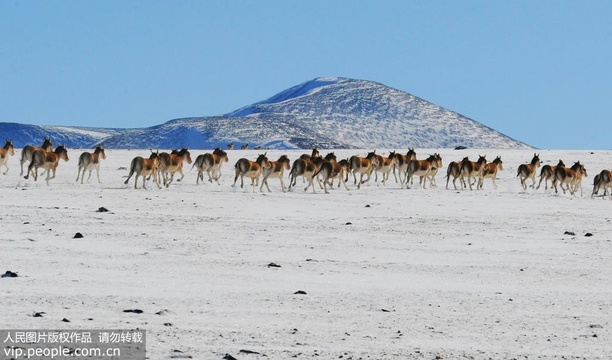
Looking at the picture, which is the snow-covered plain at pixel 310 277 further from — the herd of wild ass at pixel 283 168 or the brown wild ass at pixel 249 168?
the brown wild ass at pixel 249 168

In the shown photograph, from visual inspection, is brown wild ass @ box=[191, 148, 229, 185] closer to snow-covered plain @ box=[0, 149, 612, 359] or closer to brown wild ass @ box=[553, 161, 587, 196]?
snow-covered plain @ box=[0, 149, 612, 359]

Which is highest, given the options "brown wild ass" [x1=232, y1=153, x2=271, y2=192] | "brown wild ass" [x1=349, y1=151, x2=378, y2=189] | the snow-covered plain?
"brown wild ass" [x1=349, y1=151, x2=378, y2=189]

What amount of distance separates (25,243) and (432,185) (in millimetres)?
25458

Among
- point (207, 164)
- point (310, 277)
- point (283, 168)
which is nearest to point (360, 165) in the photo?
point (283, 168)

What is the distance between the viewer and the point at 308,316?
11.5 metres

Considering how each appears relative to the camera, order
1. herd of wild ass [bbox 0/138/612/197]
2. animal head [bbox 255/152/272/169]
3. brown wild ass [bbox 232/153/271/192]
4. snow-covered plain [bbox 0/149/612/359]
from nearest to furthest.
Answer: snow-covered plain [bbox 0/149/612/359], herd of wild ass [bbox 0/138/612/197], brown wild ass [bbox 232/153/271/192], animal head [bbox 255/152/272/169]

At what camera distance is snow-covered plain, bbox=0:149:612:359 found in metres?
10.4

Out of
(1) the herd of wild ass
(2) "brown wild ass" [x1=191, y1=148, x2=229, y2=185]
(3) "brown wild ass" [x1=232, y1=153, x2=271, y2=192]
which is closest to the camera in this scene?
(1) the herd of wild ass

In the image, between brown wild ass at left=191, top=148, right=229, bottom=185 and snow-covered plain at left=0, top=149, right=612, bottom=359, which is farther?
brown wild ass at left=191, top=148, right=229, bottom=185

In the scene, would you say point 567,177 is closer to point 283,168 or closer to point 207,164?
point 283,168

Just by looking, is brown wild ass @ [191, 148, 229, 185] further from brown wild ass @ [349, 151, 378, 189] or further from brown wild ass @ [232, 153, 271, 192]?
brown wild ass @ [349, 151, 378, 189]

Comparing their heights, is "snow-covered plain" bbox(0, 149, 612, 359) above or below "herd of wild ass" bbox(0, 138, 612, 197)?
below

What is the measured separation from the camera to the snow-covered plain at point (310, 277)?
34.0ft

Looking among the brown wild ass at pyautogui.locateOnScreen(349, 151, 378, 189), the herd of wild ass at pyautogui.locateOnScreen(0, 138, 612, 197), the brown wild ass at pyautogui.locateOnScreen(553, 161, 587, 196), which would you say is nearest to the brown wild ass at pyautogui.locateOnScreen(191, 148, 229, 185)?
the herd of wild ass at pyautogui.locateOnScreen(0, 138, 612, 197)
